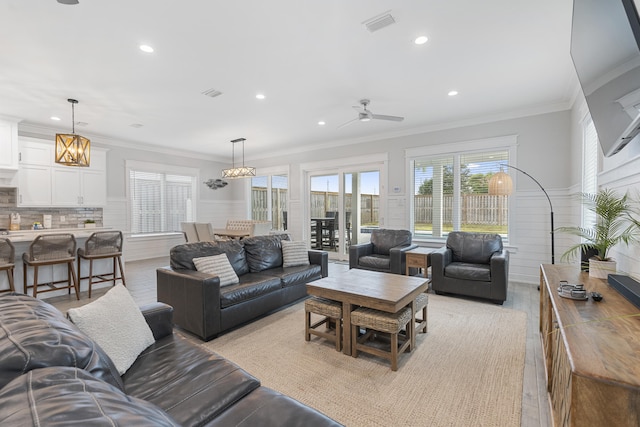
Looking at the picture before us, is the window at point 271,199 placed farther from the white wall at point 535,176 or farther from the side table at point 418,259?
the white wall at point 535,176

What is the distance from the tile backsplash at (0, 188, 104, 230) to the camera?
523 cm

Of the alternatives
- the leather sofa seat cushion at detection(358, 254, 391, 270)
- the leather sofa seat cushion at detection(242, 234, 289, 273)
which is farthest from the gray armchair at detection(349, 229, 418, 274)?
the leather sofa seat cushion at detection(242, 234, 289, 273)

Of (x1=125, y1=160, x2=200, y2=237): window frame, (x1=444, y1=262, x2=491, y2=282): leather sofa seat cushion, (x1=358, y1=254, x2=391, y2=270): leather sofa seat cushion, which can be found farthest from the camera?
(x1=125, y1=160, x2=200, y2=237): window frame

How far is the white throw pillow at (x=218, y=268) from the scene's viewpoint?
3074 mm

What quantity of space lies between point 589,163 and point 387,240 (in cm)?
283

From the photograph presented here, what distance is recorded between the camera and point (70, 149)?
414cm

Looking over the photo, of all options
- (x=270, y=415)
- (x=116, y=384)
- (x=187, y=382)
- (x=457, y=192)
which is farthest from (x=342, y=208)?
(x=116, y=384)

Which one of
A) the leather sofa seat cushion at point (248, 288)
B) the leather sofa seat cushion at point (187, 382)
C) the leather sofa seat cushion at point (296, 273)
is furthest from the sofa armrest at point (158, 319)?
the leather sofa seat cushion at point (296, 273)

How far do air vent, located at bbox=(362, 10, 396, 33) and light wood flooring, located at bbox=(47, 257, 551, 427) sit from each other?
9.86 ft

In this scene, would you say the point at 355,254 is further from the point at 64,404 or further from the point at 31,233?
the point at 31,233

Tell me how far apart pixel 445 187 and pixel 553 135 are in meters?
1.74

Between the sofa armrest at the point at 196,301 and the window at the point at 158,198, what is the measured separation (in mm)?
5111

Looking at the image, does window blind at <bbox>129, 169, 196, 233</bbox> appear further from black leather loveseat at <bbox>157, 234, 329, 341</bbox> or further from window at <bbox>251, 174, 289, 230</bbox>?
black leather loveseat at <bbox>157, 234, 329, 341</bbox>

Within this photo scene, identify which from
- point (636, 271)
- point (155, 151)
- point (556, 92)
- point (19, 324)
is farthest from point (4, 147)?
point (556, 92)
